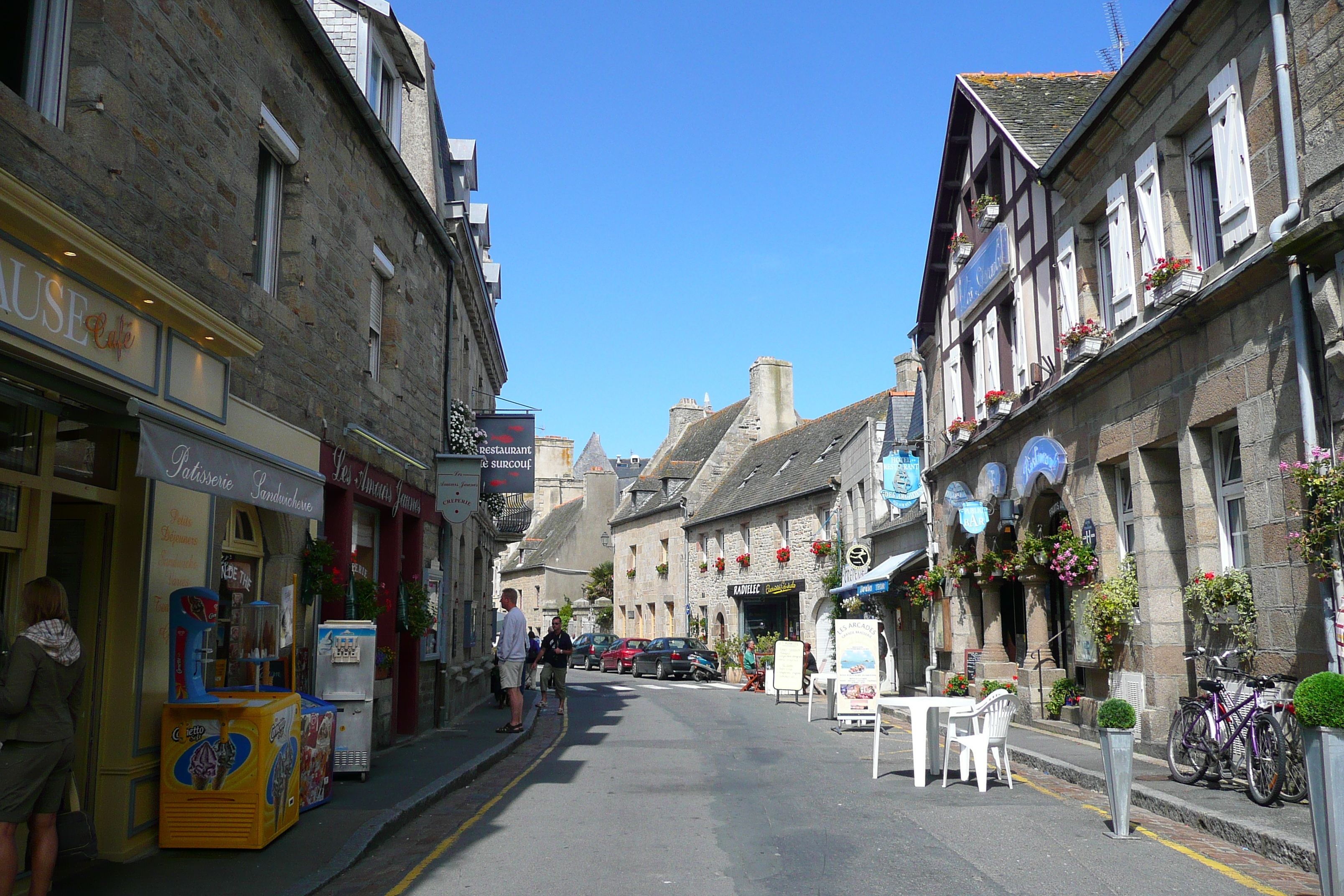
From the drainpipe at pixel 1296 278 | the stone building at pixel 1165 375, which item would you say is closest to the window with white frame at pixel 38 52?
the drainpipe at pixel 1296 278

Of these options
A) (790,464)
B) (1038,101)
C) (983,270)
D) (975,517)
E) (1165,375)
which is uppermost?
(1038,101)

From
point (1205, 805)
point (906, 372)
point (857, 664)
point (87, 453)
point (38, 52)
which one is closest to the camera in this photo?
point (38, 52)

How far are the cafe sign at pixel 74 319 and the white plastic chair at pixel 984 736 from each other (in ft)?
23.3

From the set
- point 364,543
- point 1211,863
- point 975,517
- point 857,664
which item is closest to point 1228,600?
point 1211,863

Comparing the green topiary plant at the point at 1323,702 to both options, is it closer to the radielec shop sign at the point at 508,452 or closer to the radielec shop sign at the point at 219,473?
the radielec shop sign at the point at 219,473

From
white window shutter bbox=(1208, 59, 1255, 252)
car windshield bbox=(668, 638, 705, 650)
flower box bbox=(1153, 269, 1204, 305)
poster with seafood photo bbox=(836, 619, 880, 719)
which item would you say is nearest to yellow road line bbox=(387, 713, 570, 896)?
→ poster with seafood photo bbox=(836, 619, 880, 719)

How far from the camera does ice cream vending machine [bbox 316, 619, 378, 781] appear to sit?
9.45m

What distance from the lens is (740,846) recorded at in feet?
23.1

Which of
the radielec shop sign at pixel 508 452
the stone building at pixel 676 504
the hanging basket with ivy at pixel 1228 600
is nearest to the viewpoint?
the hanging basket with ivy at pixel 1228 600

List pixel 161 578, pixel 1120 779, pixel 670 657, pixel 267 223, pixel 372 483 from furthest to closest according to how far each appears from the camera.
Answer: pixel 670 657
pixel 372 483
pixel 267 223
pixel 1120 779
pixel 161 578

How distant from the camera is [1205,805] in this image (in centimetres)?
773

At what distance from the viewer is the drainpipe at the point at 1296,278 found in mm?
7898

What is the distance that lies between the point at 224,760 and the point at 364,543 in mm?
5716

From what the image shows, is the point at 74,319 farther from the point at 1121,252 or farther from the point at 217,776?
the point at 1121,252
